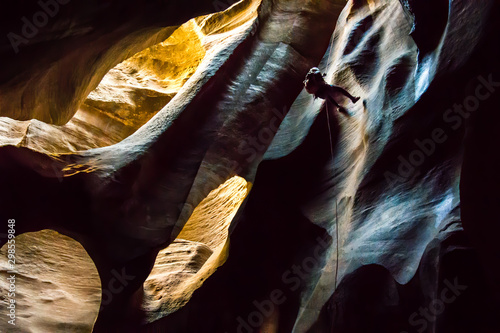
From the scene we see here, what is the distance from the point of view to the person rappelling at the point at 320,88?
23.2 ft

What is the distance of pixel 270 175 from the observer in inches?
292

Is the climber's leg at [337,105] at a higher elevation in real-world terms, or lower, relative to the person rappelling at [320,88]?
lower

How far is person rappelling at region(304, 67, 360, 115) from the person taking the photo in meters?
7.07

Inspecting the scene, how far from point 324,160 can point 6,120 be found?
794 centimetres

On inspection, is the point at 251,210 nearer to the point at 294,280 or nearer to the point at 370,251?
the point at 294,280

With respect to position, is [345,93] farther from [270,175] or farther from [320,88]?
[270,175]

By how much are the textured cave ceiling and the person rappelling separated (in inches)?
12.3

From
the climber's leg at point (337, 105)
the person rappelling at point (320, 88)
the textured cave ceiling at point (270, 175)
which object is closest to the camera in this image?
the textured cave ceiling at point (270, 175)

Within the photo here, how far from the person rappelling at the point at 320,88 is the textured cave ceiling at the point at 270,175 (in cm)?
31

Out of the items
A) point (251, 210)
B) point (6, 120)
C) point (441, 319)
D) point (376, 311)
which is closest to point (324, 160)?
point (251, 210)

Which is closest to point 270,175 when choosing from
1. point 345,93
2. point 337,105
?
point 337,105

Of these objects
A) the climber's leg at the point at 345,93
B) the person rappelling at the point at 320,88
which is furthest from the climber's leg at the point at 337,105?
the climber's leg at the point at 345,93

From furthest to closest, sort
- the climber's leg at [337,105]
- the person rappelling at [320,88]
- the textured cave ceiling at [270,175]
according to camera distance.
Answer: the climber's leg at [337,105]
the person rappelling at [320,88]
the textured cave ceiling at [270,175]

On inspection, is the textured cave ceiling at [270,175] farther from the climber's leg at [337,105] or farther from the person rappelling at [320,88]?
the person rappelling at [320,88]
